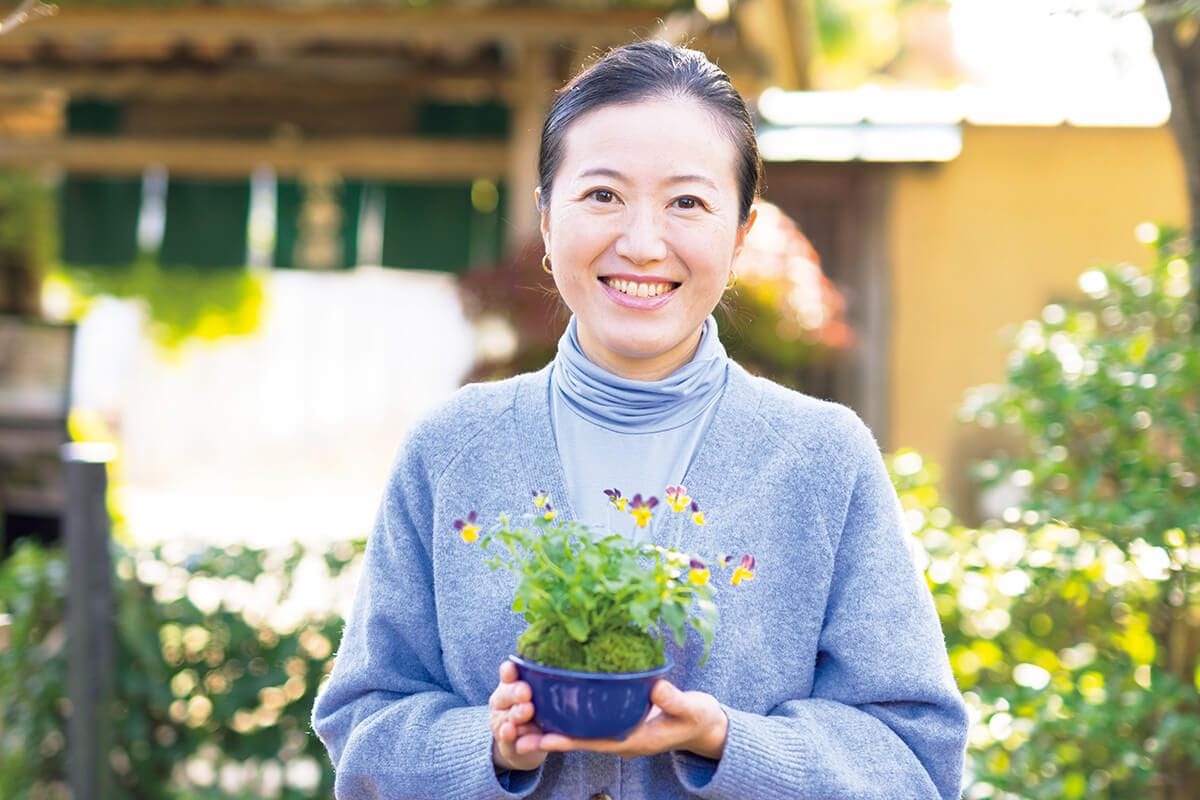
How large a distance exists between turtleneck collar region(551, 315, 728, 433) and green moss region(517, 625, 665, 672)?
1.05 feet

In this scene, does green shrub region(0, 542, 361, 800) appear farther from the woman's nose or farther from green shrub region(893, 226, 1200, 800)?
the woman's nose

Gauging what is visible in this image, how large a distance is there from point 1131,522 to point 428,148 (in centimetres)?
446

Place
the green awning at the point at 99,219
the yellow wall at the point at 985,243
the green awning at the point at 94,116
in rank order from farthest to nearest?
the yellow wall at the point at 985,243
the green awning at the point at 99,219
the green awning at the point at 94,116

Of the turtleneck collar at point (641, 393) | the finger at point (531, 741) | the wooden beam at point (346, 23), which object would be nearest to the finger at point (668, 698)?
the finger at point (531, 741)

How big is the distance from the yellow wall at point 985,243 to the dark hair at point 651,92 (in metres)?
5.99

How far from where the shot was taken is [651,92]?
1493 mm

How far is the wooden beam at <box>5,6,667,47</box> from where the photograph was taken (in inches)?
199

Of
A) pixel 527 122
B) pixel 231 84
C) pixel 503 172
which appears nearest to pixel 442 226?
pixel 503 172

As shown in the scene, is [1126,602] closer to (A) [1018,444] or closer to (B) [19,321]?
(A) [1018,444]

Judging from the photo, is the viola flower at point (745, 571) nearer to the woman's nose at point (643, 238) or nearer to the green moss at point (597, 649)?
the green moss at point (597, 649)

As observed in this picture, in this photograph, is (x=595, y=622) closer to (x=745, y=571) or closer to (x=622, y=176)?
(x=745, y=571)

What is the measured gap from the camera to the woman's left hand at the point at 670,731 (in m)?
1.29

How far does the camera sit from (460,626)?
152cm

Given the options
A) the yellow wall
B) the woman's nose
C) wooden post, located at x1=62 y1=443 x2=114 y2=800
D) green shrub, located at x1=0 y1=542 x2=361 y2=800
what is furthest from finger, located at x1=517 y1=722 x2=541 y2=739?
the yellow wall
